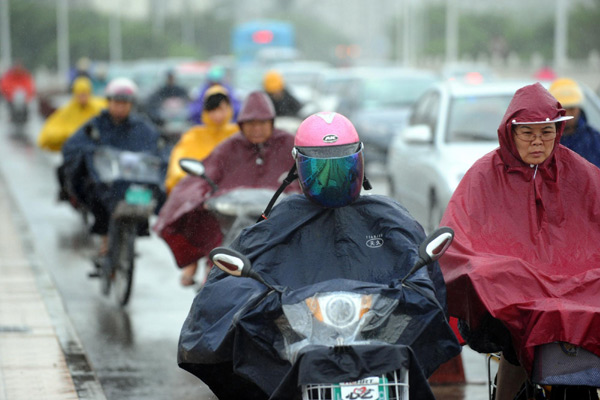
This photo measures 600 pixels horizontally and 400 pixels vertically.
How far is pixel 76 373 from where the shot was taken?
23.2ft

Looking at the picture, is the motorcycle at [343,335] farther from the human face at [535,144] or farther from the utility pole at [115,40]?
the utility pole at [115,40]

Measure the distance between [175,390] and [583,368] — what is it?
3217 mm

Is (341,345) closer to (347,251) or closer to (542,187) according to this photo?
(347,251)

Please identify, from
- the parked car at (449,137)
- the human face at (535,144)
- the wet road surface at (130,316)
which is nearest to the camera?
the human face at (535,144)

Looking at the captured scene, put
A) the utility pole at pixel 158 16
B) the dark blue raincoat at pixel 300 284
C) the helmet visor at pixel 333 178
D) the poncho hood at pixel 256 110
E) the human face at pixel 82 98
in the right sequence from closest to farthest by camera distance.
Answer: the dark blue raincoat at pixel 300 284 → the helmet visor at pixel 333 178 → the poncho hood at pixel 256 110 → the human face at pixel 82 98 → the utility pole at pixel 158 16

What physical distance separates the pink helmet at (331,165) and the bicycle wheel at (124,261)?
509 cm

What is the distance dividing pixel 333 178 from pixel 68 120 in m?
9.25

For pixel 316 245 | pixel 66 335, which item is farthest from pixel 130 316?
pixel 316 245

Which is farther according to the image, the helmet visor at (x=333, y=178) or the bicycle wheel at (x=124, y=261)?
the bicycle wheel at (x=124, y=261)

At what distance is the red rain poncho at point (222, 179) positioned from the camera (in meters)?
7.64

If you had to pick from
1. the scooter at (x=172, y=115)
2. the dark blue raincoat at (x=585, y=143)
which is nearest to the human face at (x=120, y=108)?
the dark blue raincoat at (x=585, y=143)

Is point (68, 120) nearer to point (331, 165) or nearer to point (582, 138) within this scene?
point (582, 138)

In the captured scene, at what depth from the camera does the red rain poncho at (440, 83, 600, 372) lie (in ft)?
14.4

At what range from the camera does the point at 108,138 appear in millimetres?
10297
